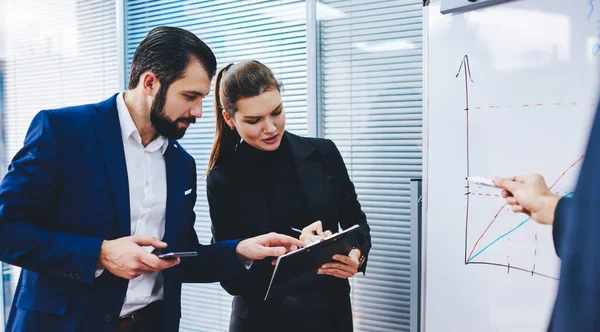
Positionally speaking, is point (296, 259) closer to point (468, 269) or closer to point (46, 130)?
point (468, 269)

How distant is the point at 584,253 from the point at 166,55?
116 centimetres

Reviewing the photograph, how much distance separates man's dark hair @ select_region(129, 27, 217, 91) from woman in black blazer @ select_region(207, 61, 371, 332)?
0.73ft

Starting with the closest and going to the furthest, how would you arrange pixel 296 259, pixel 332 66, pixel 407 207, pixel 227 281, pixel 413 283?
pixel 296 259, pixel 227 281, pixel 413 283, pixel 407 207, pixel 332 66

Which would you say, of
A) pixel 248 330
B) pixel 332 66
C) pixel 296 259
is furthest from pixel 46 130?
pixel 332 66

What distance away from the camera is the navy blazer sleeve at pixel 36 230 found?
1.10 m

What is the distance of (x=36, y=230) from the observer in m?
1.11

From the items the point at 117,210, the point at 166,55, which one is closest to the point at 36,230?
the point at 117,210

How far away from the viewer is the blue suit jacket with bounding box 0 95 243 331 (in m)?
1.10

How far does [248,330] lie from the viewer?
151cm

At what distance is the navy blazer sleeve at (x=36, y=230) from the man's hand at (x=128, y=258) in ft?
0.09

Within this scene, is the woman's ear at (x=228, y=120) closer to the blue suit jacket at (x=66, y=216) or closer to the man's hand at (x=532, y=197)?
the blue suit jacket at (x=66, y=216)

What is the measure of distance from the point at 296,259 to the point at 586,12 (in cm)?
93

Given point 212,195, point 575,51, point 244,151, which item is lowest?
point 212,195

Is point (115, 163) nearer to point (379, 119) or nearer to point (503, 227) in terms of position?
point (503, 227)
